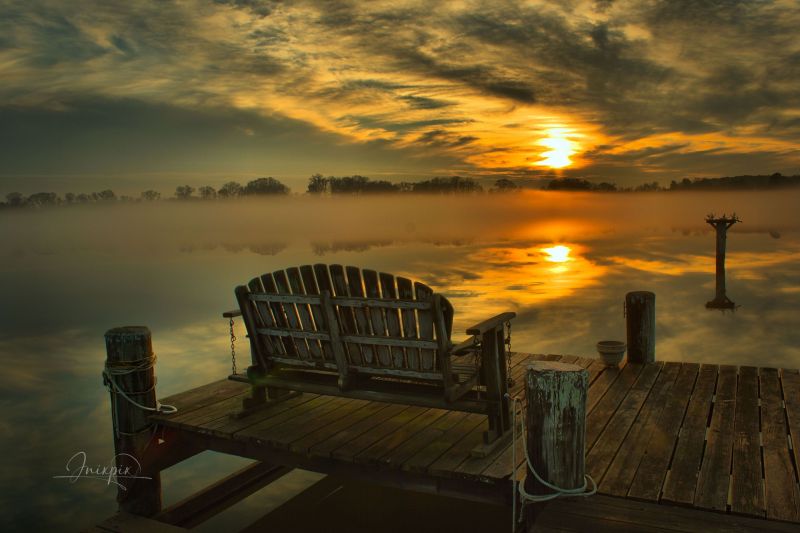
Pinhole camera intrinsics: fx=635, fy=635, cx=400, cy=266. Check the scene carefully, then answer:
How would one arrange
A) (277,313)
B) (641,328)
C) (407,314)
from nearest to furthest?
(407,314) → (277,313) → (641,328)

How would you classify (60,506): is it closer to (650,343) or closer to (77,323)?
(650,343)

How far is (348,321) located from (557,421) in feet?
7.20

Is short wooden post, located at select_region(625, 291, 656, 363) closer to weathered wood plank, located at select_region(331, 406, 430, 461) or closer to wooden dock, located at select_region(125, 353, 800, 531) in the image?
wooden dock, located at select_region(125, 353, 800, 531)

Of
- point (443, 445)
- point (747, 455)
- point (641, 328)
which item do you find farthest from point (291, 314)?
point (641, 328)

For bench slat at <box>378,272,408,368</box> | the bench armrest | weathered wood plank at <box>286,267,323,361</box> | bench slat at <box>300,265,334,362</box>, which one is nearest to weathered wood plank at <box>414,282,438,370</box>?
bench slat at <box>378,272,408,368</box>

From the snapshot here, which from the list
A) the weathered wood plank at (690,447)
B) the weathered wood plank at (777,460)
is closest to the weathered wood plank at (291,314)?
the weathered wood plank at (690,447)

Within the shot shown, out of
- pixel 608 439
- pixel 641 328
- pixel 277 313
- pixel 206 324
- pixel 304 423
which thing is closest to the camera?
pixel 608 439

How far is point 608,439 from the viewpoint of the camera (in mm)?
5414

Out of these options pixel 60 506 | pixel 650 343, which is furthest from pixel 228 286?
pixel 650 343

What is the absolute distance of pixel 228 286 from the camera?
36.8 metres

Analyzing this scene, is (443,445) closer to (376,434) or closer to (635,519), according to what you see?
(376,434)

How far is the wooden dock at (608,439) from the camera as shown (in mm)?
4453

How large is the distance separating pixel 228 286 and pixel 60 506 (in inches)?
1085

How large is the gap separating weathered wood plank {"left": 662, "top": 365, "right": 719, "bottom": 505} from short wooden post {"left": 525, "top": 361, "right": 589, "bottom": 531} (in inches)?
30.2
